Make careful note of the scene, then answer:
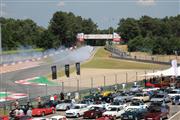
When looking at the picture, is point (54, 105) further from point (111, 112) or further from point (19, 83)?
point (19, 83)

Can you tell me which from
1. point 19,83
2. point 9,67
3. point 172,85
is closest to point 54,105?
point 172,85

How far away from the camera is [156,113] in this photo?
35.1 m

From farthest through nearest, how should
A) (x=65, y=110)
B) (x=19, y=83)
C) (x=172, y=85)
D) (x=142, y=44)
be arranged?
1. (x=142, y=44)
2. (x=19, y=83)
3. (x=172, y=85)
4. (x=65, y=110)

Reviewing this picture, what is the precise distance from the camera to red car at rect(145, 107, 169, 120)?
34531 mm

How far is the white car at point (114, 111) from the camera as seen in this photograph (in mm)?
36925

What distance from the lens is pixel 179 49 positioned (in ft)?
513

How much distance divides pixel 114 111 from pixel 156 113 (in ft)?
12.9

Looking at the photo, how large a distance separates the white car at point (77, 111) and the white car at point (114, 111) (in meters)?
2.35

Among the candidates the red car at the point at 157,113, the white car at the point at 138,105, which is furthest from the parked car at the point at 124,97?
the red car at the point at 157,113

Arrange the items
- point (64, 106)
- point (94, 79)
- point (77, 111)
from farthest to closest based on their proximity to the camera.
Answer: point (94, 79), point (64, 106), point (77, 111)

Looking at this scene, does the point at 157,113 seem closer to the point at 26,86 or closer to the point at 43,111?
the point at 43,111

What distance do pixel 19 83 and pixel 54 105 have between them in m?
34.7

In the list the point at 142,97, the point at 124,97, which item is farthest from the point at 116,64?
the point at 124,97

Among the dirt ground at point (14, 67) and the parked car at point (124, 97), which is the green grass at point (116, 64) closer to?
the dirt ground at point (14, 67)
